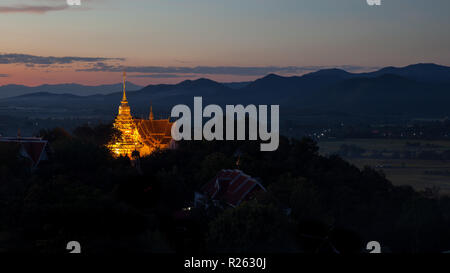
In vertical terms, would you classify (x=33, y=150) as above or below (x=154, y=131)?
above

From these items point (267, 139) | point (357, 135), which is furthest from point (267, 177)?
point (357, 135)

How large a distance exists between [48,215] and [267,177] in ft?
55.1

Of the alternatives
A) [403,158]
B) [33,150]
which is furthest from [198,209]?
[403,158]

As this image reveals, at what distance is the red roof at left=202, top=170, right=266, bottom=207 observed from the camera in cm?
2670

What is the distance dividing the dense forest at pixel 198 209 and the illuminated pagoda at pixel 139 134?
8.24m

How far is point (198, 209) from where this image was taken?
2359cm

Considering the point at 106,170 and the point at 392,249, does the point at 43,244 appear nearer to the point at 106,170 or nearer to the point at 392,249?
the point at 106,170

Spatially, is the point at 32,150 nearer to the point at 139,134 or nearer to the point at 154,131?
the point at 139,134

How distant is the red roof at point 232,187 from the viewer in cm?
2670

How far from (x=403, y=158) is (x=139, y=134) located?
46507mm

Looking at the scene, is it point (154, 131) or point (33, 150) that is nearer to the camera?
point (33, 150)

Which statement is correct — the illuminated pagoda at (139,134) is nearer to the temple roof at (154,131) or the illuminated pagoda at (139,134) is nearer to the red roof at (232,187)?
the temple roof at (154,131)

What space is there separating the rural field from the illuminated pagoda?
75.6 ft

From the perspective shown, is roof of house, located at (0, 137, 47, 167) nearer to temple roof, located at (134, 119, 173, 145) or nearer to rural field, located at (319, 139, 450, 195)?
temple roof, located at (134, 119, 173, 145)
